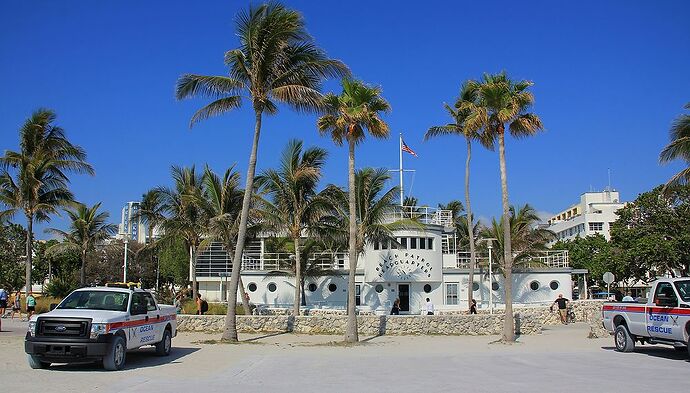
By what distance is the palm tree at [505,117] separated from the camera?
22812 millimetres

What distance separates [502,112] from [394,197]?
32.9 feet

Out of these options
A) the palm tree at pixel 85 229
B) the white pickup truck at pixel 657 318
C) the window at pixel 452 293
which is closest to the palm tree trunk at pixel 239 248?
the white pickup truck at pixel 657 318

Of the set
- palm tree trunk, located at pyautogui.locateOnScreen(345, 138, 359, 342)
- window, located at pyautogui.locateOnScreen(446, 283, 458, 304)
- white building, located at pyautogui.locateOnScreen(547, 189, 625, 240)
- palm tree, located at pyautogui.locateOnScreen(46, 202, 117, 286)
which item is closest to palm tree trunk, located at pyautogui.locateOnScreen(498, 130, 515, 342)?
palm tree trunk, located at pyautogui.locateOnScreen(345, 138, 359, 342)

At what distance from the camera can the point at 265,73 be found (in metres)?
22.5

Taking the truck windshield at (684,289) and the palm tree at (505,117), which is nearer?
the truck windshield at (684,289)

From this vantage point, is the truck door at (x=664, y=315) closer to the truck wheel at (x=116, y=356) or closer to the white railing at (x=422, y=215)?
the truck wheel at (x=116, y=356)

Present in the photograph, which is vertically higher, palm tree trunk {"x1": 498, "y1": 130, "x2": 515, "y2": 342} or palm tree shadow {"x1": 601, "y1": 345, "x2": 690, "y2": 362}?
palm tree trunk {"x1": 498, "y1": 130, "x2": 515, "y2": 342}

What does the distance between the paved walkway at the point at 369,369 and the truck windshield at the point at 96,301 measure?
138cm

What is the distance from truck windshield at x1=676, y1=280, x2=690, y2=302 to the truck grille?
14450 millimetres

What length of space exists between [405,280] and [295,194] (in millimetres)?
10445

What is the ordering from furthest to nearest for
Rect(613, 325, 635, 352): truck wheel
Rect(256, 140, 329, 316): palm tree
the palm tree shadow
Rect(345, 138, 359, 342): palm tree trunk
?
Rect(256, 140, 329, 316): palm tree, Rect(345, 138, 359, 342): palm tree trunk, Rect(613, 325, 635, 352): truck wheel, the palm tree shadow

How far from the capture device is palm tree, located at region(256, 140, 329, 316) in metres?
29.9

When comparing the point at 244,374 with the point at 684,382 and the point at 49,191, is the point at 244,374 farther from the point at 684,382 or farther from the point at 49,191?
the point at 49,191

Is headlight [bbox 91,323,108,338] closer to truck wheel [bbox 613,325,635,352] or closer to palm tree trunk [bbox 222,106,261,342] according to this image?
palm tree trunk [bbox 222,106,261,342]
